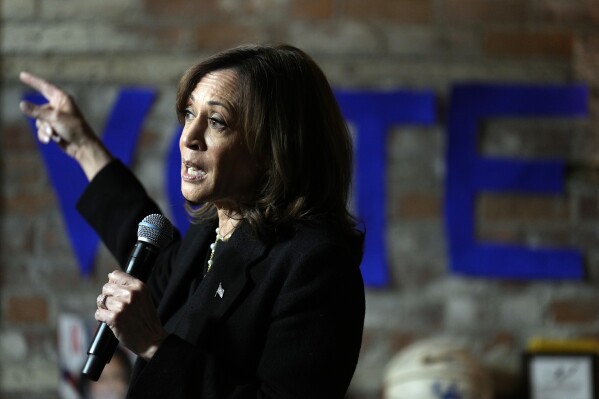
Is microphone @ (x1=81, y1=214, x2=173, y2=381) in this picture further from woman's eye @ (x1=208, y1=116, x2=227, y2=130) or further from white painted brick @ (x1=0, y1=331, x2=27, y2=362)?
white painted brick @ (x1=0, y1=331, x2=27, y2=362)

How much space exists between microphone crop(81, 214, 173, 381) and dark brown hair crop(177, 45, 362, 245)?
0.13 metres

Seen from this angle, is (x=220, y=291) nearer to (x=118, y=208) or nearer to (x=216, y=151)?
(x=216, y=151)

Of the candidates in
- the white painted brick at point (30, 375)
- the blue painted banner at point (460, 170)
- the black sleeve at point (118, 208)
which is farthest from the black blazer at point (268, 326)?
the white painted brick at point (30, 375)

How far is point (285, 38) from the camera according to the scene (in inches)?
131

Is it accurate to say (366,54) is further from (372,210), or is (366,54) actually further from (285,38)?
(372,210)

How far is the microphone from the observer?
1328mm

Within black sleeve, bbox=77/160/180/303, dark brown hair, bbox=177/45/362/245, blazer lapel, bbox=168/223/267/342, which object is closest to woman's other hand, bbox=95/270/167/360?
blazer lapel, bbox=168/223/267/342

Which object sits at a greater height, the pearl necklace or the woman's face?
the woman's face

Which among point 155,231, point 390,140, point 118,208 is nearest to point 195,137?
point 155,231

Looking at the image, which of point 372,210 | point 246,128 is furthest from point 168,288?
point 372,210

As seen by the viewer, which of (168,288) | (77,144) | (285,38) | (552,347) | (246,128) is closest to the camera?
(246,128)

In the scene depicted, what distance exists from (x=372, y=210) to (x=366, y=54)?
51 cm

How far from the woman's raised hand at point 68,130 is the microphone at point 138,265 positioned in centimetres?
38

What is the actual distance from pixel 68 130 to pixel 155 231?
45 cm
